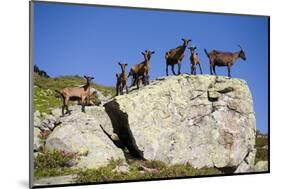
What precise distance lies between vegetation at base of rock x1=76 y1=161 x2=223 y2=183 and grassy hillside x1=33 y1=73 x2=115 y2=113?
922 mm

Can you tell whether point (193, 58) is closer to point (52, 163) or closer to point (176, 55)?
point (176, 55)

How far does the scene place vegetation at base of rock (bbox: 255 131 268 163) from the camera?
800 centimetres

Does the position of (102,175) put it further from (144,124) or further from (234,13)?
(234,13)

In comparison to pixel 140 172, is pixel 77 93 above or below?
above

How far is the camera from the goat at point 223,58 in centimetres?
768

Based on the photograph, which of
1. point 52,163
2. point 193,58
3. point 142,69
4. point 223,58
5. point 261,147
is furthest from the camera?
point 261,147

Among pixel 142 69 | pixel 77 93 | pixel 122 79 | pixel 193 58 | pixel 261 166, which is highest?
pixel 193 58

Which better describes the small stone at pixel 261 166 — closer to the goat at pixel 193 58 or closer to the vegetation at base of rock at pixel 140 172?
the vegetation at base of rock at pixel 140 172

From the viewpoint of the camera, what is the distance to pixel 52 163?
6723mm

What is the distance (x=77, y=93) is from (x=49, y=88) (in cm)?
41

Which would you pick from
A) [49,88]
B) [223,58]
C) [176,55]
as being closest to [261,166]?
[223,58]

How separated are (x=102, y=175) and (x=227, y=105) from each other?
2082mm

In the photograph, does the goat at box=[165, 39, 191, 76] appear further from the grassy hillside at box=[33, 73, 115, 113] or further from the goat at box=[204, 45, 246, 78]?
the grassy hillside at box=[33, 73, 115, 113]

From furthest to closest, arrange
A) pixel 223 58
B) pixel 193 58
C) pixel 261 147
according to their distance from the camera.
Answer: pixel 261 147
pixel 223 58
pixel 193 58
